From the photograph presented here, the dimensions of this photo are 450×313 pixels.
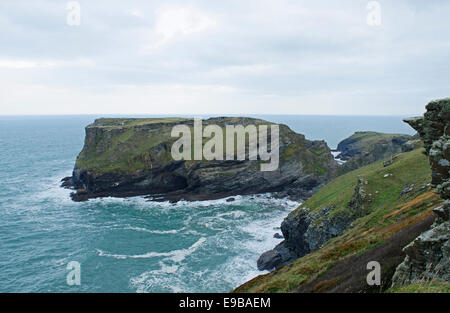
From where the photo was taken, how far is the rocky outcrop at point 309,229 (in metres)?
43.5

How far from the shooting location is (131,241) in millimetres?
59219

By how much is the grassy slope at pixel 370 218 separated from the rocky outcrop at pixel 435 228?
5455 millimetres

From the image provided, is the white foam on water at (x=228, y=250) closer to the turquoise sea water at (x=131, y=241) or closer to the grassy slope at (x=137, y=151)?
→ the turquoise sea water at (x=131, y=241)

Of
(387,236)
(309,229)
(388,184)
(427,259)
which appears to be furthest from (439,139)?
(388,184)

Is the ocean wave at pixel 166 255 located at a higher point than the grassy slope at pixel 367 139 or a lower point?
lower

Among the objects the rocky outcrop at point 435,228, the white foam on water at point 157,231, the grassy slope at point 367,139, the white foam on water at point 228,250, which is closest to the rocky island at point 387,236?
the rocky outcrop at point 435,228

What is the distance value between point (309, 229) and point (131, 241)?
36831mm

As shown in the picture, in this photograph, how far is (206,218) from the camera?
2805 inches

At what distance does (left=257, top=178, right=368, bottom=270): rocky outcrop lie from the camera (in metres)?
43.5

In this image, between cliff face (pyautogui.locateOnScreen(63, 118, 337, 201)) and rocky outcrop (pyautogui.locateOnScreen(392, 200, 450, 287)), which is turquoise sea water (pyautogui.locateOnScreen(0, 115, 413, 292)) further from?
rocky outcrop (pyautogui.locateOnScreen(392, 200, 450, 287))

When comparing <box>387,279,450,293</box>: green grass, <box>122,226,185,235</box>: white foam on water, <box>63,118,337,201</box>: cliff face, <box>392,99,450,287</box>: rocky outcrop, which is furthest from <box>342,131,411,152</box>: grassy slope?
<box>387,279,450,293</box>: green grass

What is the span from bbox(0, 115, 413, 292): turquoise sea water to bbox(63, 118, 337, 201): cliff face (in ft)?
19.2
